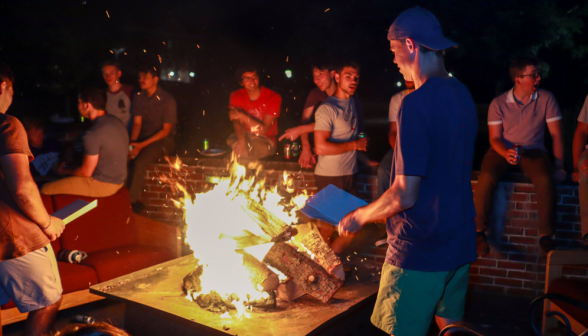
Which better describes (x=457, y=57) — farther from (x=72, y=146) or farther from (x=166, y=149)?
(x=72, y=146)

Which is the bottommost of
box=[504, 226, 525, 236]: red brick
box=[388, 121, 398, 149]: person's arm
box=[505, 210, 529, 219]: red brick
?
box=[504, 226, 525, 236]: red brick

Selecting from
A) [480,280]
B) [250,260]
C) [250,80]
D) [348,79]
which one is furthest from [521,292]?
[250,80]

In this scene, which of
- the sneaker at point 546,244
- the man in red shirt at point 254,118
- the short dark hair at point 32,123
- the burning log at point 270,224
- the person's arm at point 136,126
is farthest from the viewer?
the person's arm at point 136,126

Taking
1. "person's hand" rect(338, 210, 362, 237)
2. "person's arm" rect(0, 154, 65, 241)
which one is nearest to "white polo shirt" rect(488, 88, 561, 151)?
"person's hand" rect(338, 210, 362, 237)

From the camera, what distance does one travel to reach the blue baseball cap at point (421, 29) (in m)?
2.31

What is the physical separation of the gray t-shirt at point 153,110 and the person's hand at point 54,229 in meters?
3.25

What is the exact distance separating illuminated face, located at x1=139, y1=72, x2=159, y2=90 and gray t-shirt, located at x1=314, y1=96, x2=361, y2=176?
2.52 meters

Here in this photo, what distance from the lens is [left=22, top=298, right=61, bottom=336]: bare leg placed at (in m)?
3.14

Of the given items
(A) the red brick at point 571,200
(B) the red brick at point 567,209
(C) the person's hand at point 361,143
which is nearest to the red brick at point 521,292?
(B) the red brick at point 567,209

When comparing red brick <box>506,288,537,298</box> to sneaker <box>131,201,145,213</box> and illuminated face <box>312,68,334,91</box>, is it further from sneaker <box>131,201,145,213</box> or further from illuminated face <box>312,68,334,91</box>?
sneaker <box>131,201,145,213</box>

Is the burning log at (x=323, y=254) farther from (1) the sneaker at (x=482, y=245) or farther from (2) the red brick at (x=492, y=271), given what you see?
(2) the red brick at (x=492, y=271)

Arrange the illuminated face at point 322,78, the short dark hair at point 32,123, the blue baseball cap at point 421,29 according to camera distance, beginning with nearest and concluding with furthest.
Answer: the blue baseball cap at point 421,29, the illuminated face at point 322,78, the short dark hair at point 32,123

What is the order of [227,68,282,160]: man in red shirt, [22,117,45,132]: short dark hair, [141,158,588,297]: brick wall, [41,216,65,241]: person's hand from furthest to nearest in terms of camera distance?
1. [227,68,282,160]: man in red shirt
2. [22,117,45,132]: short dark hair
3. [141,158,588,297]: brick wall
4. [41,216,65,241]: person's hand

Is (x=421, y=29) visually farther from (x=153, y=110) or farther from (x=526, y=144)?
(x=153, y=110)
